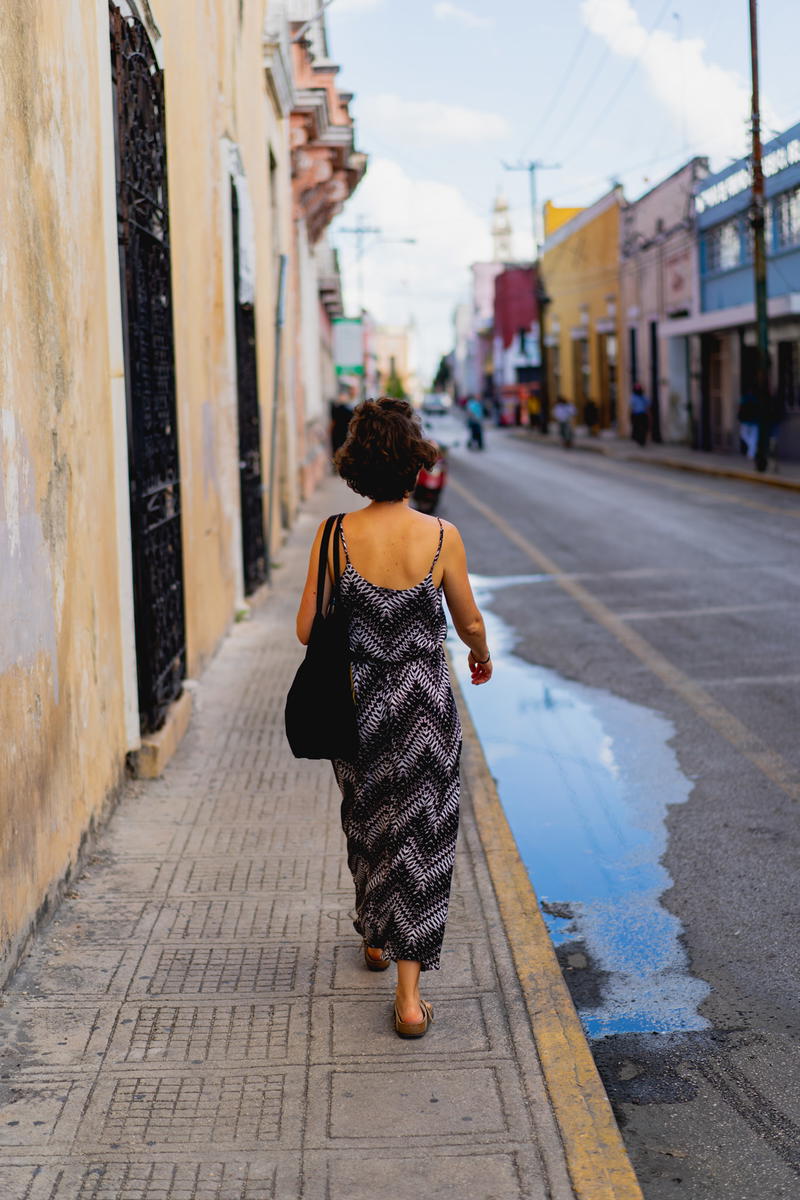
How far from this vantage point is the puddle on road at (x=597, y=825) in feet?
14.8

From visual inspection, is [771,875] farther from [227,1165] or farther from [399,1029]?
[227,1165]

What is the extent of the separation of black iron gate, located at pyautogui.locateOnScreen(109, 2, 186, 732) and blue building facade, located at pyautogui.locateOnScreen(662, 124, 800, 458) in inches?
824

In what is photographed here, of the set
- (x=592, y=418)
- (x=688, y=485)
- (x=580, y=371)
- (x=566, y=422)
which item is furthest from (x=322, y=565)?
(x=580, y=371)

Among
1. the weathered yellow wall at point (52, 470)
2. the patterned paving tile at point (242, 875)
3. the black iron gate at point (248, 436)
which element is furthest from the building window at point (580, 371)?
the patterned paving tile at point (242, 875)

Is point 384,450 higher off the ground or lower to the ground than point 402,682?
higher

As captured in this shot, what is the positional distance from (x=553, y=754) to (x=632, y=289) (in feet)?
130

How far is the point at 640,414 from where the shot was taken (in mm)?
40875

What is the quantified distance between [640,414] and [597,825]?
117 ft

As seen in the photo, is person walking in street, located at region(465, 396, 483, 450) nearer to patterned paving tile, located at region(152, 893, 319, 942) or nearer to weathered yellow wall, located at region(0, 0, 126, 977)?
weathered yellow wall, located at region(0, 0, 126, 977)

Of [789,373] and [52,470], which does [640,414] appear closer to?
[789,373]

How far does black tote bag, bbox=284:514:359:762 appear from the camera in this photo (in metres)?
4.08

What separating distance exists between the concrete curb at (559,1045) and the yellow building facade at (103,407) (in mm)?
1525

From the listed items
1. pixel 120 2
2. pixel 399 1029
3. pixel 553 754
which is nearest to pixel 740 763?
pixel 553 754

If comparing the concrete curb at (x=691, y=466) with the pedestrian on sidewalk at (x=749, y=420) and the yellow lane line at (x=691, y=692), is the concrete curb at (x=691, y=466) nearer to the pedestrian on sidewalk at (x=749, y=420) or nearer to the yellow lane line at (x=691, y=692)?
the pedestrian on sidewalk at (x=749, y=420)
